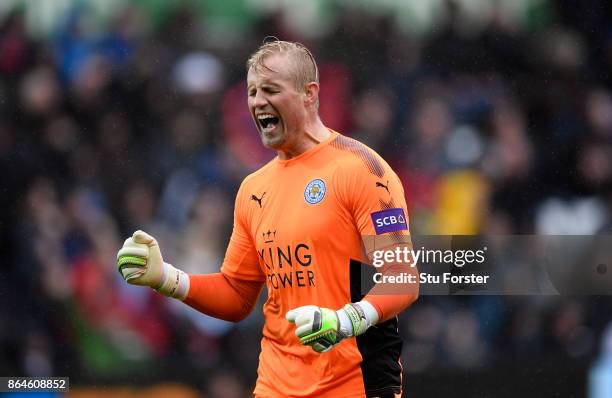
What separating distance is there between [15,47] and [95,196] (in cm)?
132

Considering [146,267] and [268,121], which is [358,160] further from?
[146,267]

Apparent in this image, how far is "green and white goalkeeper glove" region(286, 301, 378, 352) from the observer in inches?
144

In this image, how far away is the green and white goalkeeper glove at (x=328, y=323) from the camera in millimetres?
3666

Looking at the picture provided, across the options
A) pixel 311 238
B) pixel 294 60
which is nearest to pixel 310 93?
pixel 294 60

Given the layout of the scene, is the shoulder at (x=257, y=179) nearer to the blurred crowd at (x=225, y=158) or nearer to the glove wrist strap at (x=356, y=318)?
the glove wrist strap at (x=356, y=318)

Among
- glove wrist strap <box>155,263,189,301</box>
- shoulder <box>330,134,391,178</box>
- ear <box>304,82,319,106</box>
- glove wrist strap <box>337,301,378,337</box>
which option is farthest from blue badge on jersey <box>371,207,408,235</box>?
glove wrist strap <box>155,263,189,301</box>

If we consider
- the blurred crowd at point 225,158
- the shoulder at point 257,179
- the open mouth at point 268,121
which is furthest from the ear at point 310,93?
the blurred crowd at point 225,158

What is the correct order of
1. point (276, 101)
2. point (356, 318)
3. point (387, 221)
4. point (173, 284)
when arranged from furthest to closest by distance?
point (173, 284) → point (276, 101) → point (387, 221) → point (356, 318)

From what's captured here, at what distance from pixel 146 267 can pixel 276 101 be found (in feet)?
3.00

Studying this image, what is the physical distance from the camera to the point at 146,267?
174 inches

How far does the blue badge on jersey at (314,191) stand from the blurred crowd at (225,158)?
10.5ft

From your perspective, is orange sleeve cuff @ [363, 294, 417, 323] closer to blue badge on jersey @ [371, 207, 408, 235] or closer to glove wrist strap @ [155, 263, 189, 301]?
blue badge on jersey @ [371, 207, 408, 235]

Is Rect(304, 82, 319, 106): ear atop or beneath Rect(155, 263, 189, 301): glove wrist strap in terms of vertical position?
atop

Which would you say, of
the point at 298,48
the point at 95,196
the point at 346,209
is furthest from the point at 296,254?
the point at 95,196
